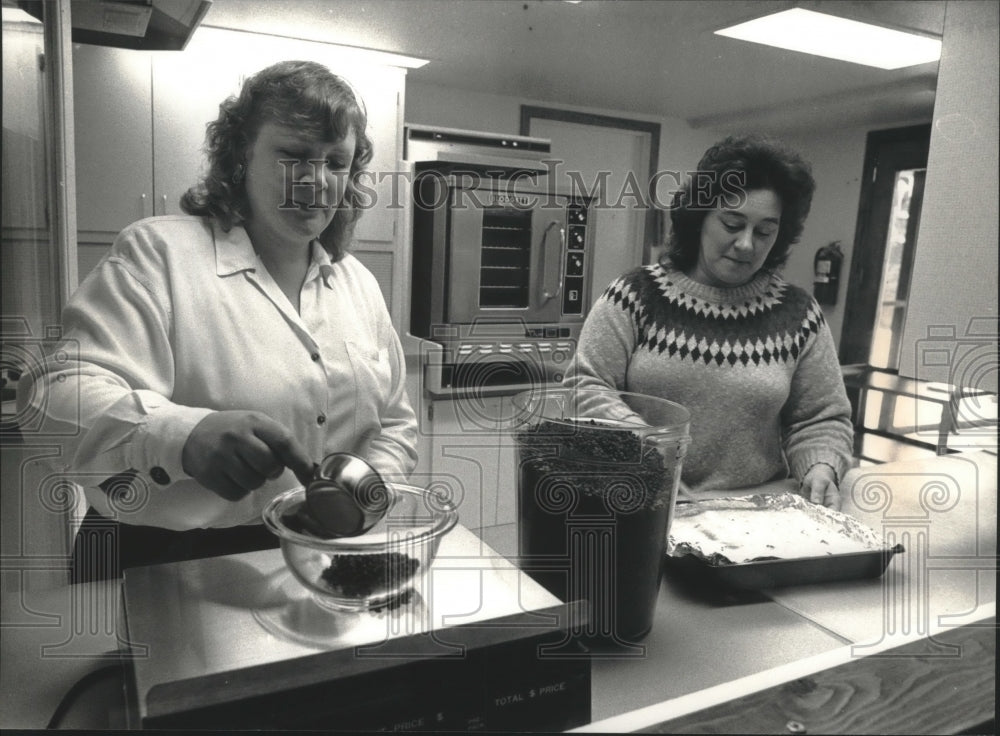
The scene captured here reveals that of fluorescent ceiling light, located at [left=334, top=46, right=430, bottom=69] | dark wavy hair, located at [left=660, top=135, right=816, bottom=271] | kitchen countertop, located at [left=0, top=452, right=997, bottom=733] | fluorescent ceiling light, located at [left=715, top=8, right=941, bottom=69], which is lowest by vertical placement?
kitchen countertop, located at [left=0, top=452, right=997, bottom=733]

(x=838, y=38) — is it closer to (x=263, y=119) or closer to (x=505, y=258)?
(x=505, y=258)

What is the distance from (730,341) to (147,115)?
69 centimetres

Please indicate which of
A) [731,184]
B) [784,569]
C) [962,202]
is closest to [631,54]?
[731,184]

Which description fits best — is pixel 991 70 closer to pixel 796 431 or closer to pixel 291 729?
pixel 796 431

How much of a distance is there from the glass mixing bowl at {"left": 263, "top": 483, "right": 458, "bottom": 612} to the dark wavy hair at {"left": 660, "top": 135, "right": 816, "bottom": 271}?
57 cm

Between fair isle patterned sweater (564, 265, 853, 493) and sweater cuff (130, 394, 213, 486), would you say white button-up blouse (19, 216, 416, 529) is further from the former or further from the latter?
fair isle patterned sweater (564, 265, 853, 493)

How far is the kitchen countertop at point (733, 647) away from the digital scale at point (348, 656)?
0.05m

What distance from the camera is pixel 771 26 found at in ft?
3.34

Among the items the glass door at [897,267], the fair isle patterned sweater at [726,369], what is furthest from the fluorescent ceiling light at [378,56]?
the glass door at [897,267]

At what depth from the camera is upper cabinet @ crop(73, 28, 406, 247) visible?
687 millimetres

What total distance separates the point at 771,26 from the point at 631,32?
0.74 ft

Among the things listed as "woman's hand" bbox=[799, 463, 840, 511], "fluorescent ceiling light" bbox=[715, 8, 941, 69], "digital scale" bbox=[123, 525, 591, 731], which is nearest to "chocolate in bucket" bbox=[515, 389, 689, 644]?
"digital scale" bbox=[123, 525, 591, 731]

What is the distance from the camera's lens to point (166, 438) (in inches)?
22.5

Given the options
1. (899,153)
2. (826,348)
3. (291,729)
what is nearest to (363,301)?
(291,729)
